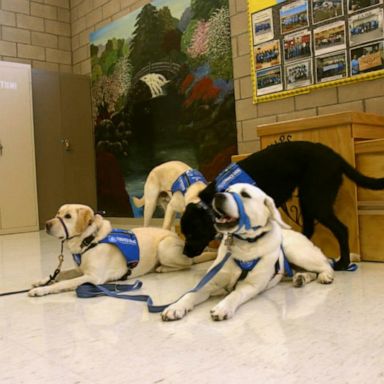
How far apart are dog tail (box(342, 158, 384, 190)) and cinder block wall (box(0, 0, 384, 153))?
1336 mm

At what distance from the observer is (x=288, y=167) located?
2510mm

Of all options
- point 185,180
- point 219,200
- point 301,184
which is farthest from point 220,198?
point 185,180

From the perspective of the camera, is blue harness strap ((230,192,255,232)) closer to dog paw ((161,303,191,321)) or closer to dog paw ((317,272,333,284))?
dog paw ((161,303,191,321))

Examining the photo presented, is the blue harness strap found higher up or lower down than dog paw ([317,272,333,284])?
higher up

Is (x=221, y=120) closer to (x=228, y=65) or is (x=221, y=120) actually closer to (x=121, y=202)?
(x=228, y=65)

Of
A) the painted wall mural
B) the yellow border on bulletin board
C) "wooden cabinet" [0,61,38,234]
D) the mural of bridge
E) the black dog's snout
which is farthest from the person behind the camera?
"wooden cabinet" [0,61,38,234]

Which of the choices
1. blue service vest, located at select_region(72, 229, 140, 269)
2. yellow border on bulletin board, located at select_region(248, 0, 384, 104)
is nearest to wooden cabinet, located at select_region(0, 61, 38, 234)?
yellow border on bulletin board, located at select_region(248, 0, 384, 104)

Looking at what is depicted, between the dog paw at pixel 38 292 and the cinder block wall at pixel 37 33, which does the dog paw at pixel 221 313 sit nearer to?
the dog paw at pixel 38 292

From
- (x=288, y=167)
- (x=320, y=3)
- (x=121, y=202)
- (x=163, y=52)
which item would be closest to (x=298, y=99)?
(x=320, y=3)

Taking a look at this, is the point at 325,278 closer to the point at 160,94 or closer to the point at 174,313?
the point at 174,313

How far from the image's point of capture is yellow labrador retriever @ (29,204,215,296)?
84.3 inches

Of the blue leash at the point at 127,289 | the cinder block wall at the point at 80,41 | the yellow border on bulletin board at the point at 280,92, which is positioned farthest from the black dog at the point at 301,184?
the cinder block wall at the point at 80,41

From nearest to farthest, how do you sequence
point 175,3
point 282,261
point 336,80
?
point 282,261 < point 336,80 < point 175,3

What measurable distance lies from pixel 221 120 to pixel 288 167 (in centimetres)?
204
